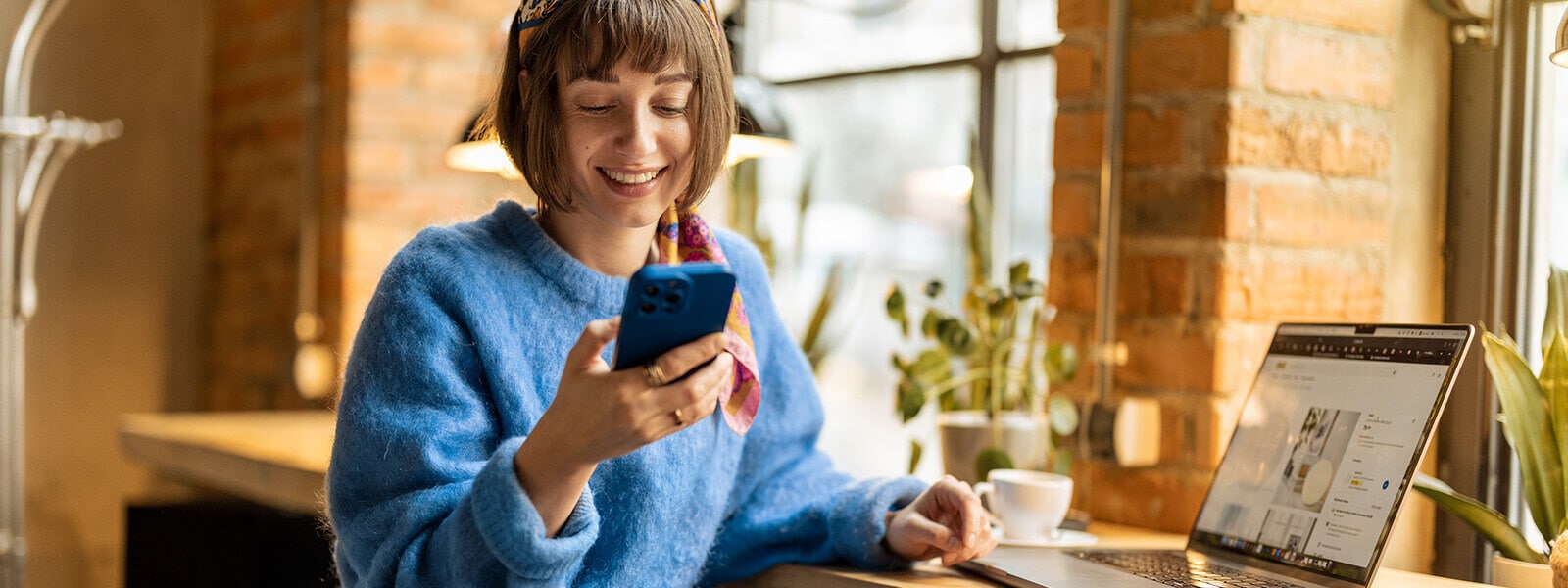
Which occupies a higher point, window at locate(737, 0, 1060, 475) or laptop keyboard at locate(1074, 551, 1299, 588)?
window at locate(737, 0, 1060, 475)

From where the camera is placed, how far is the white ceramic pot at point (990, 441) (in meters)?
1.77

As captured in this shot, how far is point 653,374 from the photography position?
40.9 inches

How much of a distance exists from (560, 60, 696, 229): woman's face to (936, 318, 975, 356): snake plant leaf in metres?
0.64

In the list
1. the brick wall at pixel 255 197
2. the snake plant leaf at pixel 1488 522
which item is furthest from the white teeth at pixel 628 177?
the brick wall at pixel 255 197

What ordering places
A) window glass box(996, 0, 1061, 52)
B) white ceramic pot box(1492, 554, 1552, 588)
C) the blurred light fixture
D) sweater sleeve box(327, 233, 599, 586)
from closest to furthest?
sweater sleeve box(327, 233, 599, 586) < white ceramic pot box(1492, 554, 1552, 588) < the blurred light fixture < window glass box(996, 0, 1061, 52)

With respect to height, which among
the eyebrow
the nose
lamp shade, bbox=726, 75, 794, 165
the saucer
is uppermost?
lamp shade, bbox=726, 75, 794, 165

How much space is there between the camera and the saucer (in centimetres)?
154

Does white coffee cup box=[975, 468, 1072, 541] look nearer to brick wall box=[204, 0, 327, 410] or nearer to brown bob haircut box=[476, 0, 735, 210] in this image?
brown bob haircut box=[476, 0, 735, 210]

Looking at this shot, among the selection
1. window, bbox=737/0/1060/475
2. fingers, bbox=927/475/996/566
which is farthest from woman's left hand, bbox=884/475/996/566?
window, bbox=737/0/1060/475

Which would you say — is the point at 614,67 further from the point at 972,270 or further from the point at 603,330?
the point at 972,270

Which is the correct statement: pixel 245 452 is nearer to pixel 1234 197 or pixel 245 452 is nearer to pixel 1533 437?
pixel 1234 197

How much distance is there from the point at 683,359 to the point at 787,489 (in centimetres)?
49

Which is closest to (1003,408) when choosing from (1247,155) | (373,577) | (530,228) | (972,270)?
(972,270)

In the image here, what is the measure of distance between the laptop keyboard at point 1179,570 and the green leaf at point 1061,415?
0.92 ft
